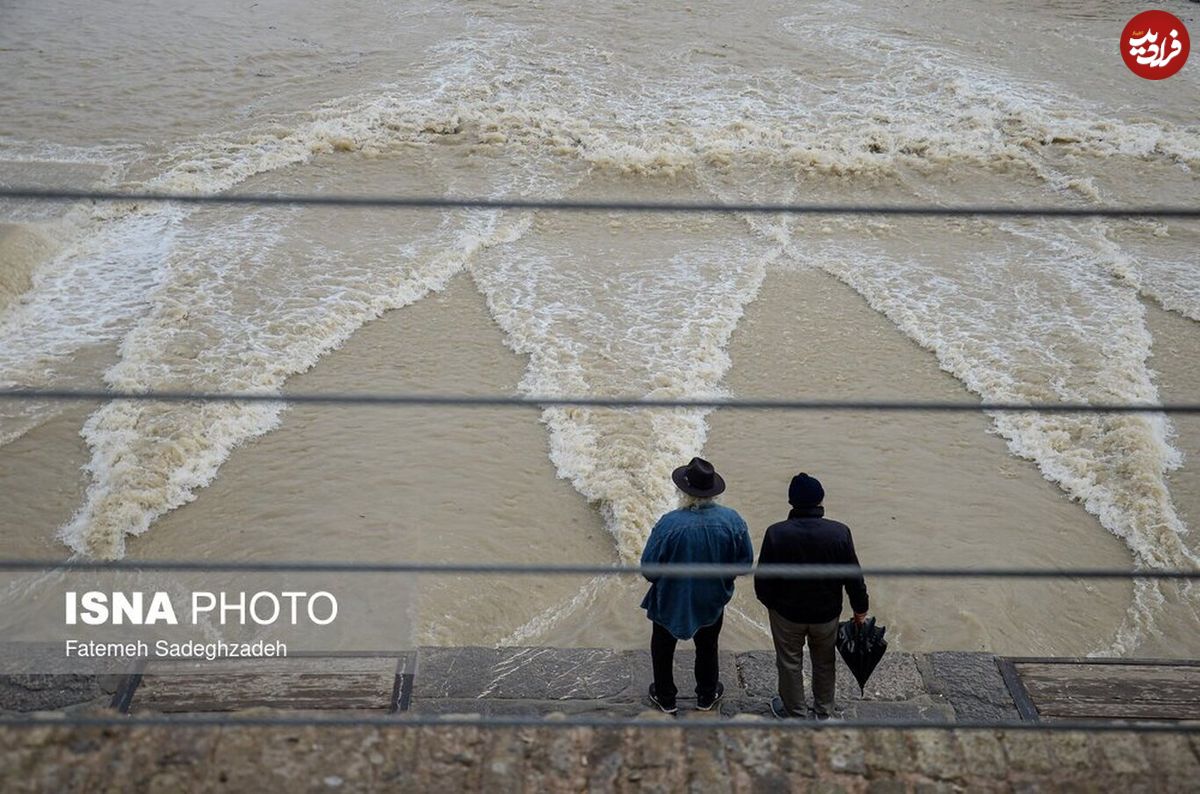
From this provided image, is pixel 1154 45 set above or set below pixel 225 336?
above

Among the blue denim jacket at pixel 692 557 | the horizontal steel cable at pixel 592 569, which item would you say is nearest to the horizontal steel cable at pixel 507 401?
the horizontal steel cable at pixel 592 569

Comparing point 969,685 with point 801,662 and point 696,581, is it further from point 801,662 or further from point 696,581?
A: point 696,581

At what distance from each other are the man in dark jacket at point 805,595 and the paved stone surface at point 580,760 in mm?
2032

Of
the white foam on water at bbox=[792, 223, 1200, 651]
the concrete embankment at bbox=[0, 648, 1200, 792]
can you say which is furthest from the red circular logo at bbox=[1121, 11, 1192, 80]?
the concrete embankment at bbox=[0, 648, 1200, 792]

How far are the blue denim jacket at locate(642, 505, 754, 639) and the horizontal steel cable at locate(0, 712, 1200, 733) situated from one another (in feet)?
6.73

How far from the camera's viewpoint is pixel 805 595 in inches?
165

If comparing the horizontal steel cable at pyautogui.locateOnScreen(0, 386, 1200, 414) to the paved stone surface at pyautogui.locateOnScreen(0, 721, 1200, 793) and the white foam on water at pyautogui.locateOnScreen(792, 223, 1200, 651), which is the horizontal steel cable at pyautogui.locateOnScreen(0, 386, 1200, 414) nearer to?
the paved stone surface at pyautogui.locateOnScreen(0, 721, 1200, 793)

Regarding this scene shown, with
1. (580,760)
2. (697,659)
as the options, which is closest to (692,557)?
(697,659)

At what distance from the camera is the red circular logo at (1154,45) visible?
16.8 m

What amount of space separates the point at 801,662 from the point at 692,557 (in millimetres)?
607

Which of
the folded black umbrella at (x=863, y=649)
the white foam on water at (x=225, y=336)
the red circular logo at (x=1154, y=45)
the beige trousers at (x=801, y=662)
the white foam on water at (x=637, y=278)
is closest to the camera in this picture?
the folded black umbrella at (x=863, y=649)

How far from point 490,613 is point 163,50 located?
12841 millimetres

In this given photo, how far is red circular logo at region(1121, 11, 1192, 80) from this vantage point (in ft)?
55.1

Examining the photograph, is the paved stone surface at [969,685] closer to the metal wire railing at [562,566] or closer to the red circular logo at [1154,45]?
the metal wire railing at [562,566]
